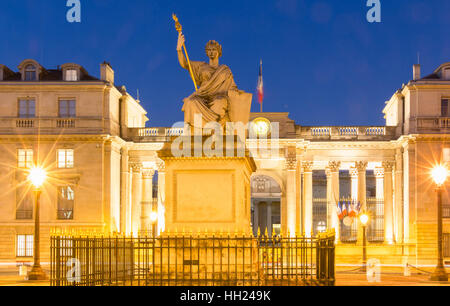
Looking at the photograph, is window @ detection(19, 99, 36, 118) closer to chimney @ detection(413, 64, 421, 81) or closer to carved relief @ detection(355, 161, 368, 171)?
carved relief @ detection(355, 161, 368, 171)

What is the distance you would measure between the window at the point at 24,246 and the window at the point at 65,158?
5.52 meters

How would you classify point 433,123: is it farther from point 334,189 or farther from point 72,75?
point 72,75

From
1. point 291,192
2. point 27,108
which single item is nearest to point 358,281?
point 291,192

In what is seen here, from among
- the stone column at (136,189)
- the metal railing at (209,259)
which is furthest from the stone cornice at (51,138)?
the metal railing at (209,259)

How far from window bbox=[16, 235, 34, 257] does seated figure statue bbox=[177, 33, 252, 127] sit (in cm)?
3665

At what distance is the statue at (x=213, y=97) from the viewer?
14.6 m

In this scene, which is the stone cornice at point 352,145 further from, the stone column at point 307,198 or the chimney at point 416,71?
the chimney at point 416,71

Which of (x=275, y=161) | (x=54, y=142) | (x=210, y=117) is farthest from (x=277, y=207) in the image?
(x=210, y=117)

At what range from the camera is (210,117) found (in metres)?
14.6

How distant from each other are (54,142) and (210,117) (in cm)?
3741

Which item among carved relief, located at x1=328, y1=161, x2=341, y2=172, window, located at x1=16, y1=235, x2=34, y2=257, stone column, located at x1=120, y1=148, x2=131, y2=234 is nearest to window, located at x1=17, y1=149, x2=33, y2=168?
window, located at x1=16, y1=235, x2=34, y2=257
